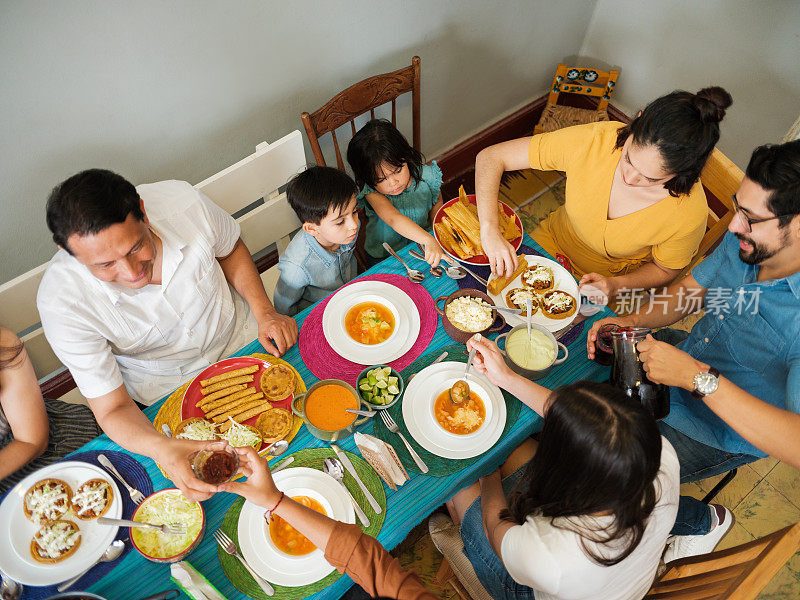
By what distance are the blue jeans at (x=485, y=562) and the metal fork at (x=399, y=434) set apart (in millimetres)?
362

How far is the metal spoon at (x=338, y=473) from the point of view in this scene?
→ 5.57ft

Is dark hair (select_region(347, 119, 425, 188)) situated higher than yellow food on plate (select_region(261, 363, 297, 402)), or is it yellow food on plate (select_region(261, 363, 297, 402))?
dark hair (select_region(347, 119, 425, 188))

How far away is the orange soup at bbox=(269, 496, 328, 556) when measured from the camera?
1.63 metres

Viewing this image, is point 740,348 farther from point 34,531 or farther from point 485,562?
point 34,531

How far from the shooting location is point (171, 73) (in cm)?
229

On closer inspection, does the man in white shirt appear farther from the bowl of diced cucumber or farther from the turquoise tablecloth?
the bowl of diced cucumber

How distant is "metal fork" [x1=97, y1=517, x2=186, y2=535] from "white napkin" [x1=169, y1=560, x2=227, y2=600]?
12cm

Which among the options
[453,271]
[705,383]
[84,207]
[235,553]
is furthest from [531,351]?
[84,207]

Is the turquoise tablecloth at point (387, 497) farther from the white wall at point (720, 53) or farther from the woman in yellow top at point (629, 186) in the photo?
the white wall at point (720, 53)

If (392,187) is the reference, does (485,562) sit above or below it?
below

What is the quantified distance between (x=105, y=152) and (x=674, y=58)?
3.86 m

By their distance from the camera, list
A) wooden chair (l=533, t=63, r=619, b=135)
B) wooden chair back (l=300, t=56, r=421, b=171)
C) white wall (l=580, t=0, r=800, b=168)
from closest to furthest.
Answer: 1. wooden chair back (l=300, t=56, r=421, b=171)
2. white wall (l=580, t=0, r=800, b=168)
3. wooden chair (l=533, t=63, r=619, b=135)

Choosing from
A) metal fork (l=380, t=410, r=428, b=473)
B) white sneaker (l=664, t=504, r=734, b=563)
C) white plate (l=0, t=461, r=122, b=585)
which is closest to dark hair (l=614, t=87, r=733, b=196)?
metal fork (l=380, t=410, r=428, b=473)

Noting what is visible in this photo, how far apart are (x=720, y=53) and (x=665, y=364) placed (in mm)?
2908
